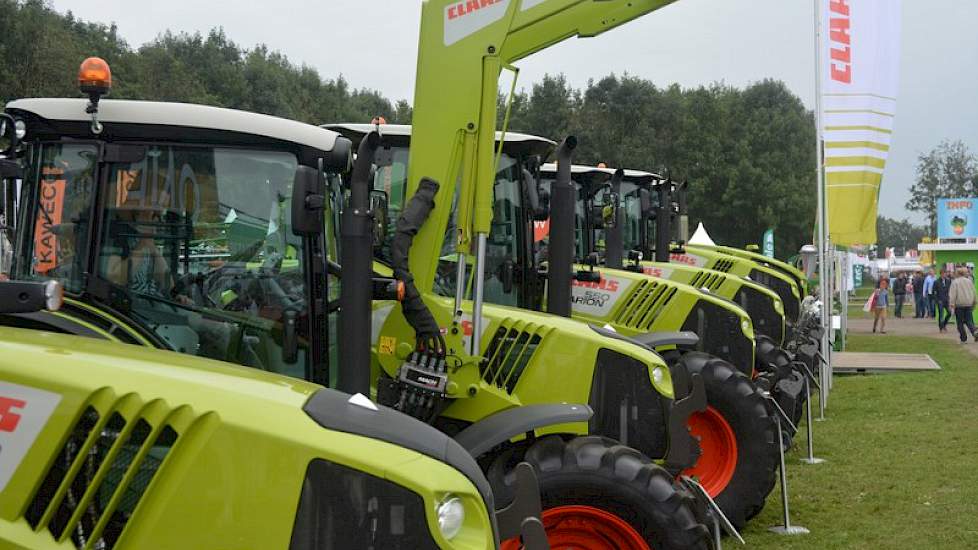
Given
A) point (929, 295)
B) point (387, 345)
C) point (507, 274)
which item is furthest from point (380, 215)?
point (929, 295)

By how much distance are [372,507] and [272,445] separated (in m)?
0.27

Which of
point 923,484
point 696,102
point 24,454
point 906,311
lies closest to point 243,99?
point 696,102

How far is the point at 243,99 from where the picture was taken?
168 feet

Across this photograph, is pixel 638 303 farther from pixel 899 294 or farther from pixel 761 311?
pixel 899 294

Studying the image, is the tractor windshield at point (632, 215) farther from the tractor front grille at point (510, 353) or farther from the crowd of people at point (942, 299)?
the crowd of people at point (942, 299)

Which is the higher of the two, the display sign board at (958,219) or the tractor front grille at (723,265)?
the display sign board at (958,219)

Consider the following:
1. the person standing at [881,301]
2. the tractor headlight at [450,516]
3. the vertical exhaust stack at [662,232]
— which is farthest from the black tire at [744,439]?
the person standing at [881,301]

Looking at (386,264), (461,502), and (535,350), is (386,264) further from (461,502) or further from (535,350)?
(461,502)

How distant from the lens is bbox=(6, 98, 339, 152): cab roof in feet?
14.7

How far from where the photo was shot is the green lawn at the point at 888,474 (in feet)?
24.0

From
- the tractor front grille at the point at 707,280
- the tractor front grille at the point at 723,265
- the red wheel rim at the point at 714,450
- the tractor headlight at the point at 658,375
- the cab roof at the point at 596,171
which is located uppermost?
the cab roof at the point at 596,171

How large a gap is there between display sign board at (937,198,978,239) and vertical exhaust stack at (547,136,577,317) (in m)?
35.5

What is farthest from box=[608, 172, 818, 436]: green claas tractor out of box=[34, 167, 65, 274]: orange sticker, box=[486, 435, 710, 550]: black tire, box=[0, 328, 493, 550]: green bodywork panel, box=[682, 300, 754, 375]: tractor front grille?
box=[0, 328, 493, 550]: green bodywork panel

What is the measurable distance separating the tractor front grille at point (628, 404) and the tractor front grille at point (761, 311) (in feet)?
22.9
